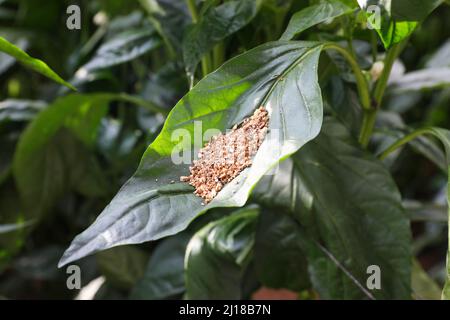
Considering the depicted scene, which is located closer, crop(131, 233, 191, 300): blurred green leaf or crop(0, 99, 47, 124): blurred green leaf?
crop(131, 233, 191, 300): blurred green leaf

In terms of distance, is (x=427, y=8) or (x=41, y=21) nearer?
(x=427, y=8)

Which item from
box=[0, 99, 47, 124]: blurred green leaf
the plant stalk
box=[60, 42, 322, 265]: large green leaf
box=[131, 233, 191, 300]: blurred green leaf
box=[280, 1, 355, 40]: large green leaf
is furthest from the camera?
box=[0, 99, 47, 124]: blurred green leaf

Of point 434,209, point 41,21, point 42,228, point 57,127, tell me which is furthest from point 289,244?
point 41,21

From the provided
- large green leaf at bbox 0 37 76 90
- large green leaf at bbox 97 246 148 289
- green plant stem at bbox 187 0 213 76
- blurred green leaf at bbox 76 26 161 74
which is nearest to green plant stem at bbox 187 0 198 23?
green plant stem at bbox 187 0 213 76

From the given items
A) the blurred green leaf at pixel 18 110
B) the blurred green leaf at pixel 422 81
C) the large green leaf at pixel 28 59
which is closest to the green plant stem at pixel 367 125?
the blurred green leaf at pixel 422 81

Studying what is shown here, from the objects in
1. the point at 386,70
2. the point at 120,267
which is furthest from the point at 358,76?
the point at 120,267

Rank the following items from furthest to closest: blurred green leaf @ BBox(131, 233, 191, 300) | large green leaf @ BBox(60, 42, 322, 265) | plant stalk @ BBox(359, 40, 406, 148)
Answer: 1. blurred green leaf @ BBox(131, 233, 191, 300)
2. plant stalk @ BBox(359, 40, 406, 148)
3. large green leaf @ BBox(60, 42, 322, 265)

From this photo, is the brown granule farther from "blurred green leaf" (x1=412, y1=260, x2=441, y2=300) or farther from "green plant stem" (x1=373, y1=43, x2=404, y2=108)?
"blurred green leaf" (x1=412, y1=260, x2=441, y2=300)

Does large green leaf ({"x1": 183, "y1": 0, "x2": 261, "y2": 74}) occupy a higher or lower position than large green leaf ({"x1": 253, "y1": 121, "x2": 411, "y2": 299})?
higher
